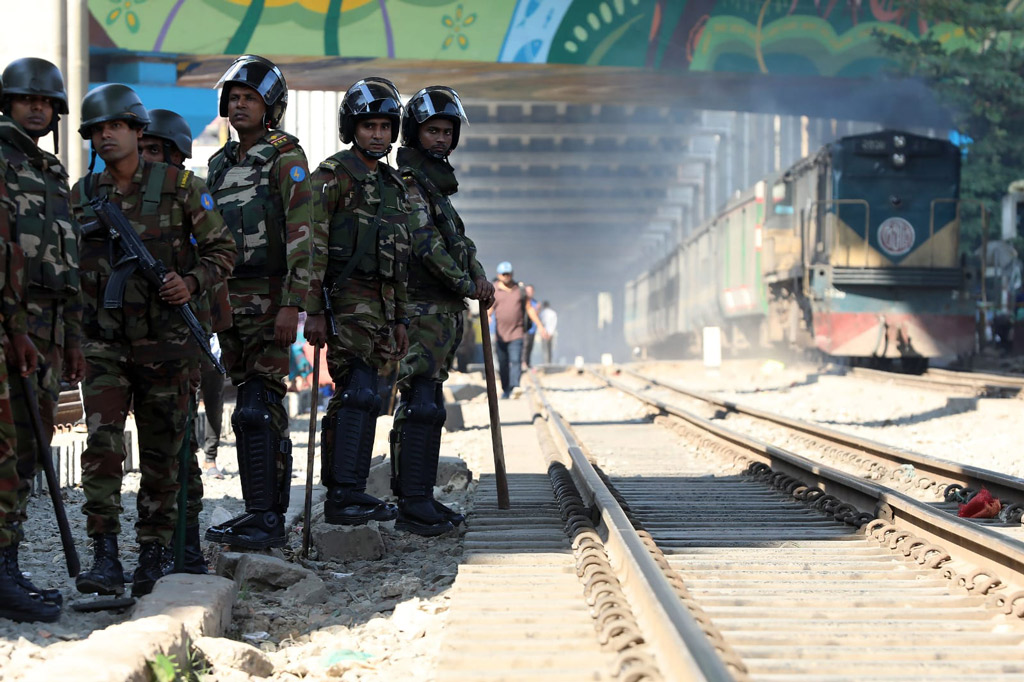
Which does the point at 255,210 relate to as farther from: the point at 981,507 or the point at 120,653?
the point at 981,507

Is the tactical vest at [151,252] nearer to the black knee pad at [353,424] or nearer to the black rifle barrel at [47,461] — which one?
the black rifle barrel at [47,461]

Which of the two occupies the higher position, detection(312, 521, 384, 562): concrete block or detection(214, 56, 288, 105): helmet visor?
detection(214, 56, 288, 105): helmet visor

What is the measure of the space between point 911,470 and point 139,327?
538 centimetres

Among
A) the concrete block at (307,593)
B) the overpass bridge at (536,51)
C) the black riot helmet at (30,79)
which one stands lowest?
the concrete block at (307,593)

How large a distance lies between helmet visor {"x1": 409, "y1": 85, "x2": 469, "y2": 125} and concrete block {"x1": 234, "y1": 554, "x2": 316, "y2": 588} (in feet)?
7.60

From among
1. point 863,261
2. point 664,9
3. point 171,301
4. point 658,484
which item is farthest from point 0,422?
point 664,9

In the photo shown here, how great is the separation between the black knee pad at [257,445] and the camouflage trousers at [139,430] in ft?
2.06

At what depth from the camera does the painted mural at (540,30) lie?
20141 millimetres

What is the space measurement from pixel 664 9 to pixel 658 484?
624 inches

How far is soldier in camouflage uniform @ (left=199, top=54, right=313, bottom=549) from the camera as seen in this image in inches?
202

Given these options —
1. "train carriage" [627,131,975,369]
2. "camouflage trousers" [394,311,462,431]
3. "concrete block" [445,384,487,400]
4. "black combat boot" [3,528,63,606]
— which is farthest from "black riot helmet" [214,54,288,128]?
"train carriage" [627,131,975,369]

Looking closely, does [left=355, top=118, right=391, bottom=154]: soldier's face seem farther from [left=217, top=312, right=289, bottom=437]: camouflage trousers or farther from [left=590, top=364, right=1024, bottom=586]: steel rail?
[left=590, top=364, right=1024, bottom=586]: steel rail

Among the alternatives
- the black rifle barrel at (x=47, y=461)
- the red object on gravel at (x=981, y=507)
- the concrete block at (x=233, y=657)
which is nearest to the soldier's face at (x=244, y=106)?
the black rifle barrel at (x=47, y=461)

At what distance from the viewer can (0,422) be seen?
3.98 m
